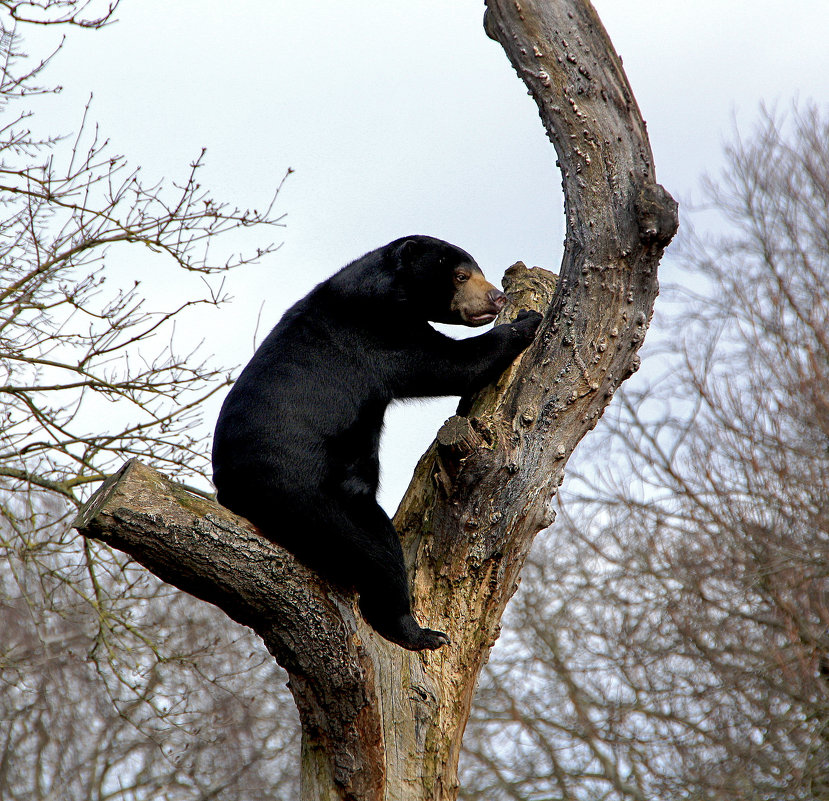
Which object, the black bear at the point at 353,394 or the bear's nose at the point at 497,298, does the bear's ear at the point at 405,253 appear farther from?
the bear's nose at the point at 497,298

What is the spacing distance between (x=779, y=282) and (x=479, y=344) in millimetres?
13019

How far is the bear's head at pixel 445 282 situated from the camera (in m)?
4.64

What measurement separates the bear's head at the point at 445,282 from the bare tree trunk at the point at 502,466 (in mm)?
381

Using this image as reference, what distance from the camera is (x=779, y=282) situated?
1577 cm

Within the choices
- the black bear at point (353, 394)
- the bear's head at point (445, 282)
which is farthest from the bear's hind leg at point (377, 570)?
the bear's head at point (445, 282)

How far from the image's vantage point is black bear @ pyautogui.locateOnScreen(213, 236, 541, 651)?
3889 millimetres

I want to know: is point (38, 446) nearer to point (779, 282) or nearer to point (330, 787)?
point (330, 787)

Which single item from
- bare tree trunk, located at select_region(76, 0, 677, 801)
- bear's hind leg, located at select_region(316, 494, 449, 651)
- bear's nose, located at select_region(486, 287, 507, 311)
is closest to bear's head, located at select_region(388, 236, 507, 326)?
bear's nose, located at select_region(486, 287, 507, 311)

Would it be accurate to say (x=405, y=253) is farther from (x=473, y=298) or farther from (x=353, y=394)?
(x=353, y=394)

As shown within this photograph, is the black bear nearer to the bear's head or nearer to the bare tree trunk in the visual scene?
the bear's head

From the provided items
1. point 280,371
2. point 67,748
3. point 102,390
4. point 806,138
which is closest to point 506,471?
point 280,371

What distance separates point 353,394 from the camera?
417cm

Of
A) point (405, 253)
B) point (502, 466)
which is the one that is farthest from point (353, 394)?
point (405, 253)

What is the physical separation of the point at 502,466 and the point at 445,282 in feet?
3.59
